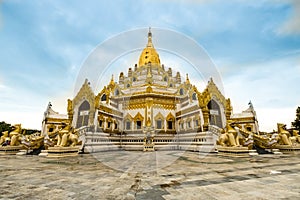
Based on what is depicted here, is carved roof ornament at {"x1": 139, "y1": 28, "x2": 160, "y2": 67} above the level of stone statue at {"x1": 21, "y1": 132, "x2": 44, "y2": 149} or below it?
above

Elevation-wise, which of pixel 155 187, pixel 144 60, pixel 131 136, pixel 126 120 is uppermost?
pixel 144 60

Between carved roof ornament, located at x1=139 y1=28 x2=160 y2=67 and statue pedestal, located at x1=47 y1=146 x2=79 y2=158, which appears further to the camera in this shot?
carved roof ornament, located at x1=139 y1=28 x2=160 y2=67

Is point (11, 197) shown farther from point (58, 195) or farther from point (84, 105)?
point (84, 105)

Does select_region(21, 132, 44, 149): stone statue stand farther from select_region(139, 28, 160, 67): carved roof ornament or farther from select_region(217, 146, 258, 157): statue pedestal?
select_region(139, 28, 160, 67): carved roof ornament

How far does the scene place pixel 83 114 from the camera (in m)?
19.4

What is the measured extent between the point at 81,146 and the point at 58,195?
479 inches

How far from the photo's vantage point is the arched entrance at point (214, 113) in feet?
61.0

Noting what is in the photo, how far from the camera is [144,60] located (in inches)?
1308

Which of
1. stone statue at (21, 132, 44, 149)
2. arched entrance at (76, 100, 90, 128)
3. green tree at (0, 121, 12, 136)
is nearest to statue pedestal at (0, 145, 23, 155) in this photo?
stone statue at (21, 132, 44, 149)

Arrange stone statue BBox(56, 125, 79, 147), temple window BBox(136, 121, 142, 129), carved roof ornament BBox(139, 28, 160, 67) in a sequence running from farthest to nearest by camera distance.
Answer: carved roof ornament BBox(139, 28, 160, 67)
temple window BBox(136, 121, 142, 129)
stone statue BBox(56, 125, 79, 147)

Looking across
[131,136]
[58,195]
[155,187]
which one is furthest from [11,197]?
[131,136]

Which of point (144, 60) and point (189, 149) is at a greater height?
point (144, 60)

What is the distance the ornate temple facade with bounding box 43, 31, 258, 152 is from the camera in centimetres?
1791

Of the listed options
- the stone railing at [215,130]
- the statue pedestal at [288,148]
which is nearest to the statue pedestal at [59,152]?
the stone railing at [215,130]
